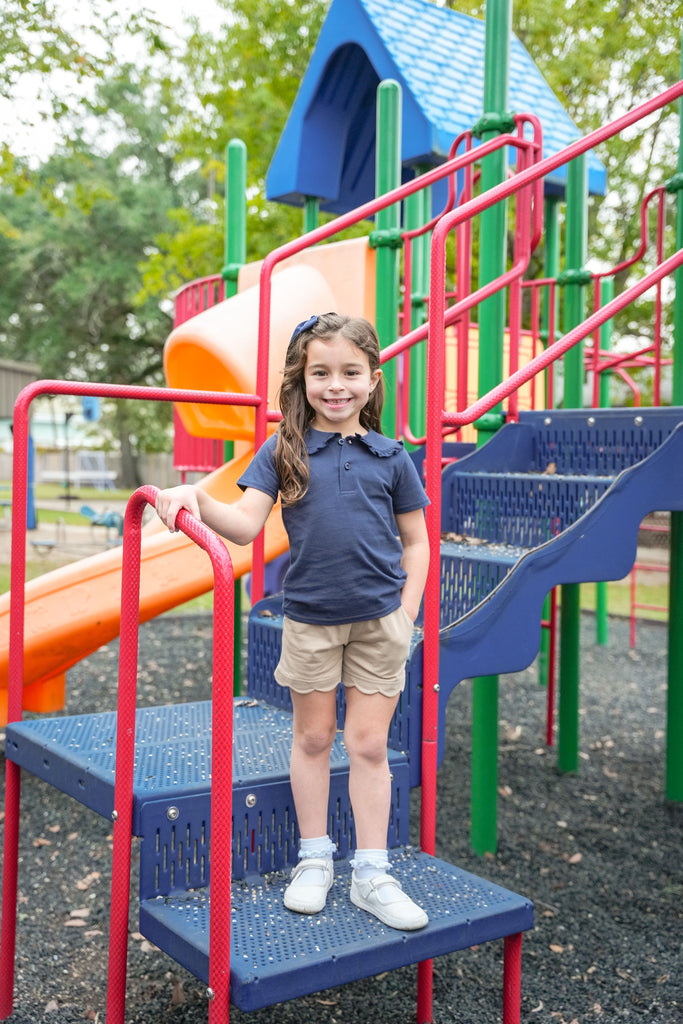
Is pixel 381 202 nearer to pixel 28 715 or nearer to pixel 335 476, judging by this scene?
pixel 335 476

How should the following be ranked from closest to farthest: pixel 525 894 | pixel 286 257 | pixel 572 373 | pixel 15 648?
1. pixel 15 648
2. pixel 286 257
3. pixel 525 894
4. pixel 572 373

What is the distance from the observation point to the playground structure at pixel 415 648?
2031 mm

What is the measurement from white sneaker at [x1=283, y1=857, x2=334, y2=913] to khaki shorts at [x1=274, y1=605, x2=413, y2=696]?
41 centimetres

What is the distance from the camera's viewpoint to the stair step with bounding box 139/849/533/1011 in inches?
75.3

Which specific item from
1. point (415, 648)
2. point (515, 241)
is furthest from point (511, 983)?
point (515, 241)

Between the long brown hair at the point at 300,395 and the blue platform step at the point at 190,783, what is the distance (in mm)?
736

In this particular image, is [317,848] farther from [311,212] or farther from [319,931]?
[311,212]

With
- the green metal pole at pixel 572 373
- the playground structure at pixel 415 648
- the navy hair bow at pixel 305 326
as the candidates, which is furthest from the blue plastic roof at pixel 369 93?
the navy hair bow at pixel 305 326

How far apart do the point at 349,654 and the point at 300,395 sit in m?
0.63

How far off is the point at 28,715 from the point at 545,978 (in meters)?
4.55

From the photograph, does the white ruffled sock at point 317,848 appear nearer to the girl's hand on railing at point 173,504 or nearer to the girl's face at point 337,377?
the girl's hand on railing at point 173,504

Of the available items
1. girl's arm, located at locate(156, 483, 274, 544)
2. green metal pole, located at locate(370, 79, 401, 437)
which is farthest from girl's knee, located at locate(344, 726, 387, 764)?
green metal pole, located at locate(370, 79, 401, 437)

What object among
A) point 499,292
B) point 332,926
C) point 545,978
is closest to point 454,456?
point 499,292

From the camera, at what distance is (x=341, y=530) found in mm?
2256
